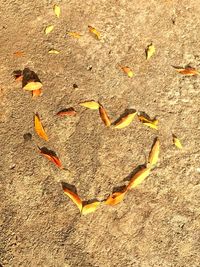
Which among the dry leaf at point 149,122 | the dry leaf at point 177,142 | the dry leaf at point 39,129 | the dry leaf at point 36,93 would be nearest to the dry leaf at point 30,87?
the dry leaf at point 36,93

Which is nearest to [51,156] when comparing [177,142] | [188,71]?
[177,142]

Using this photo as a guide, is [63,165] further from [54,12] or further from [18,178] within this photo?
[54,12]

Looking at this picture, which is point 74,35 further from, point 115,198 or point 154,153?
point 115,198

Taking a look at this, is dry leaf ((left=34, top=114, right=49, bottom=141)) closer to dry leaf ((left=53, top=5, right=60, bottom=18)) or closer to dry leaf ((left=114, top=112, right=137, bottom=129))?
dry leaf ((left=114, top=112, right=137, bottom=129))

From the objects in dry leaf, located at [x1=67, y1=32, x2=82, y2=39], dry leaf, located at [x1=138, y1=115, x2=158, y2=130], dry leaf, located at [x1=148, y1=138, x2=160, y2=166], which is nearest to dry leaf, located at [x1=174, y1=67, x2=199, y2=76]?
dry leaf, located at [x1=138, y1=115, x2=158, y2=130]

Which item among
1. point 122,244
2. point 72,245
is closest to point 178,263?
point 122,244

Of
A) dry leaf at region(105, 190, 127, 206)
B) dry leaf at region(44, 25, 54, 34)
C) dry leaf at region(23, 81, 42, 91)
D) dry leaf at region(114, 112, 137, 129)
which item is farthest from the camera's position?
dry leaf at region(44, 25, 54, 34)
